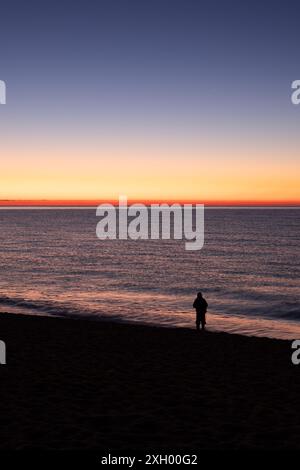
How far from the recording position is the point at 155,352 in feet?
54.9

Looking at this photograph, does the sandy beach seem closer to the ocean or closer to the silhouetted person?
the silhouetted person

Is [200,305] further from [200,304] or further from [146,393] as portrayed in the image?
[146,393]

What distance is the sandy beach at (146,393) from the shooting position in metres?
8.94

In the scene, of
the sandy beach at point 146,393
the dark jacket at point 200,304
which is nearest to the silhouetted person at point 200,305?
the dark jacket at point 200,304

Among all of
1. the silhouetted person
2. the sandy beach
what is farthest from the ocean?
the sandy beach

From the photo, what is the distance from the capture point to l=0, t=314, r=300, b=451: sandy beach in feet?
29.3

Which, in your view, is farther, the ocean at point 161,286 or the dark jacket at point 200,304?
the ocean at point 161,286

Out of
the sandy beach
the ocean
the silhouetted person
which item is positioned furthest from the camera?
the ocean

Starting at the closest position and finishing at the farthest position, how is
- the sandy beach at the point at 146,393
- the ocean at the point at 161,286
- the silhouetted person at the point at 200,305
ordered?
the sandy beach at the point at 146,393 < the silhouetted person at the point at 200,305 < the ocean at the point at 161,286

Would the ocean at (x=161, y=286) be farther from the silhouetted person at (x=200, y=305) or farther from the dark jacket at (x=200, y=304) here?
the dark jacket at (x=200, y=304)

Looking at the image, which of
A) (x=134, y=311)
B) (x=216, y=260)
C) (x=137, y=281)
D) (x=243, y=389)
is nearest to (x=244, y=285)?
(x=137, y=281)

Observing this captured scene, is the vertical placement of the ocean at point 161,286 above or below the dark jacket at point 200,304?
below
